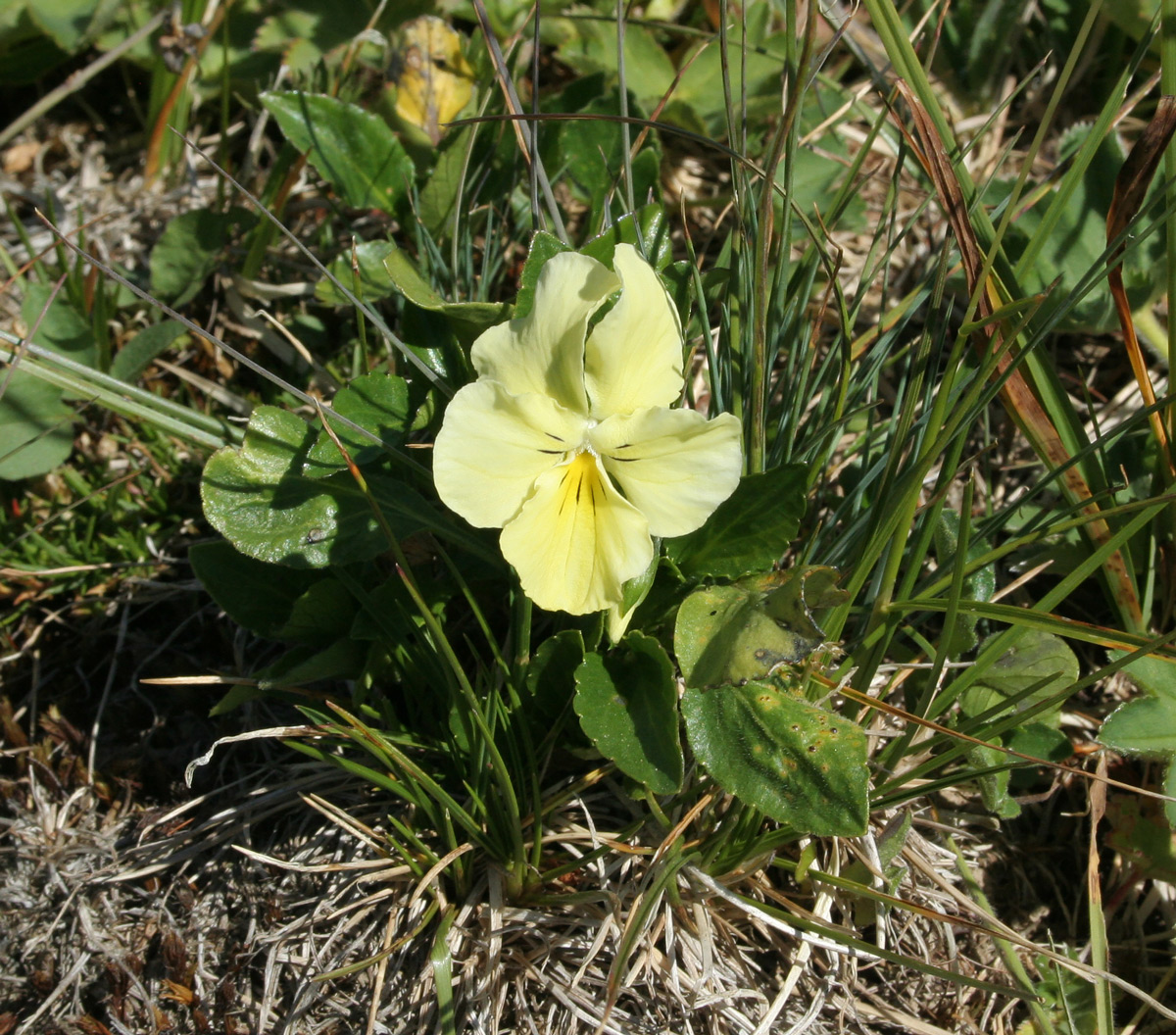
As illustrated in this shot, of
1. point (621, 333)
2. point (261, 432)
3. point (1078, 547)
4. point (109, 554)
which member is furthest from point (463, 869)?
point (1078, 547)

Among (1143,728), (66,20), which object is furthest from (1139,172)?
(66,20)

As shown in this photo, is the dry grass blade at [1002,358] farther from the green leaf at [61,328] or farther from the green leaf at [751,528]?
the green leaf at [61,328]

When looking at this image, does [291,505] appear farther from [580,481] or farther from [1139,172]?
[1139,172]

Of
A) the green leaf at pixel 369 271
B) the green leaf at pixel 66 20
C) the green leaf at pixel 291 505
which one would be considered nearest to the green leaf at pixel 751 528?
the green leaf at pixel 291 505

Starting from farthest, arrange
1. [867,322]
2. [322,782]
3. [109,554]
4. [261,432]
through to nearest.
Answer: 1. [867,322]
2. [109,554]
3. [322,782]
4. [261,432]

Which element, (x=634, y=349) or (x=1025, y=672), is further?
(x=1025, y=672)

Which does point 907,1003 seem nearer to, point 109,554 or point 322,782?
point 322,782

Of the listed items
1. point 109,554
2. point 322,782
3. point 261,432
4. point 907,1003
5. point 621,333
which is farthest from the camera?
point 109,554
